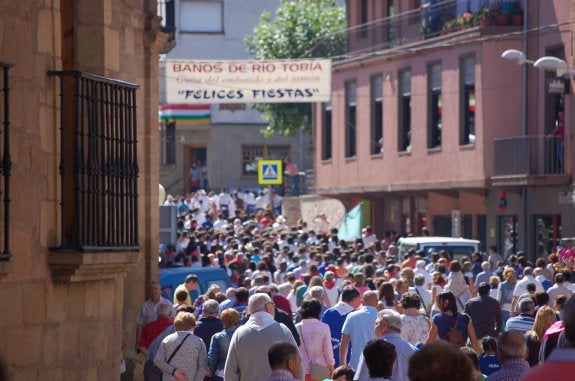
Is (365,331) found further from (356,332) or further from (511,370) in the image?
(511,370)

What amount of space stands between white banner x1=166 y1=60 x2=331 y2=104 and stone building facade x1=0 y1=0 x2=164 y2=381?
22705mm

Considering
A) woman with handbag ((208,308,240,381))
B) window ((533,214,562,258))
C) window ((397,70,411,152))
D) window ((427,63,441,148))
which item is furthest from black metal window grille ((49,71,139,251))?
window ((397,70,411,152))

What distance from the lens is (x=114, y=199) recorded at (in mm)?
11727

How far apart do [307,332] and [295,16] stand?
42504 millimetres

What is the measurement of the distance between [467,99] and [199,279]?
17.8m

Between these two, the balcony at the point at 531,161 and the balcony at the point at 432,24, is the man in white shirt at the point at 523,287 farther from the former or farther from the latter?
the balcony at the point at 432,24

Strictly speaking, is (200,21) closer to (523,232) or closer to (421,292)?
(523,232)

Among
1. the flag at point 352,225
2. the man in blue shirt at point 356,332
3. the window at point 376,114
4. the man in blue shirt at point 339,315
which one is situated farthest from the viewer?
the flag at point 352,225

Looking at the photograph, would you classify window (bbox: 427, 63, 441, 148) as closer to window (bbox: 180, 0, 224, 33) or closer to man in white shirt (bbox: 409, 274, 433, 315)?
man in white shirt (bbox: 409, 274, 433, 315)

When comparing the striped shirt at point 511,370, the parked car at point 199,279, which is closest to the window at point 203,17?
the parked car at point 199,279

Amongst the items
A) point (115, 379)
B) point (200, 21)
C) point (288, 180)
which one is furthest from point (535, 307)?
point (200, 21)

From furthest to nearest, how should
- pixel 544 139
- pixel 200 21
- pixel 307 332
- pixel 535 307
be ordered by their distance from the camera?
pixel 200 21, pixel 544 139, pixel 535 307, pixel 307 332

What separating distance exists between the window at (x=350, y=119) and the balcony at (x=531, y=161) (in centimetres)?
872

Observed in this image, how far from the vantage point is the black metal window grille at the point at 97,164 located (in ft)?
37.1
